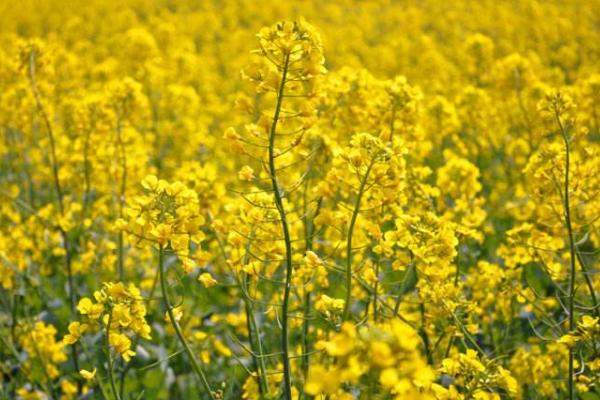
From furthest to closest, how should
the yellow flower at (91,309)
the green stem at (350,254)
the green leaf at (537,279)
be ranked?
1. the green leaf at (537,279)
2. the yellow flower at (91,309)
3. the green stem at (350,254)

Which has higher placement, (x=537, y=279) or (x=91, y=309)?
(x=91, y=309)

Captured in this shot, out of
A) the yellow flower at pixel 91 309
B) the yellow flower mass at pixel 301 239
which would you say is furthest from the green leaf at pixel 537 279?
the yellow flower at pixel 91 309

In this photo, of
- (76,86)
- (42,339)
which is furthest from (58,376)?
(76,86)

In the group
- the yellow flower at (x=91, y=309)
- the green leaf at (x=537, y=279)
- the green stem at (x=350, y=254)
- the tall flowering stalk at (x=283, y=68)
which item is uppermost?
the tall flowering stalk at (x=283, y=68)

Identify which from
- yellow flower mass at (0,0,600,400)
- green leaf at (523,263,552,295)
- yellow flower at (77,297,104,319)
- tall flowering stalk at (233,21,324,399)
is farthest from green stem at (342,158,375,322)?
green leaf at (523,263,552,295)

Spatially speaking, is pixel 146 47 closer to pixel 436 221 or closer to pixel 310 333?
pixel 310 333

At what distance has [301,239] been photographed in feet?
7.30

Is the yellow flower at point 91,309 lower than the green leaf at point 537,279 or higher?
higher

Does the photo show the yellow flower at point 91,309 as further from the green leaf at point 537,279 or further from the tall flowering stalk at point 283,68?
the green leaf at point 537,279

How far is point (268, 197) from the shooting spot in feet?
9.20

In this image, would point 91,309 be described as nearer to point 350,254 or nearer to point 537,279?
point 350,254

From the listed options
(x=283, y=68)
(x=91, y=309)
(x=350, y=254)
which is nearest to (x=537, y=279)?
(x=350, y=254)

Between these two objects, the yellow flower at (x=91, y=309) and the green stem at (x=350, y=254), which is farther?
the yellow flower at (x=91, y=309)

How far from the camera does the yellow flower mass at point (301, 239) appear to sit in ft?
7.38
